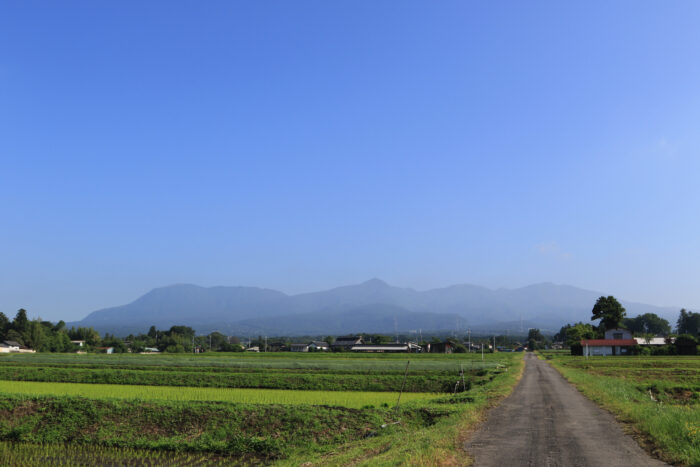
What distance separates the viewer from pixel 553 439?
14.5m

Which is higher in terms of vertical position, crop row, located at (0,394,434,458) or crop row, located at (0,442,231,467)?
crop row, located at (0,394,434,458)

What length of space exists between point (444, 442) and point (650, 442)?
19.2 ft

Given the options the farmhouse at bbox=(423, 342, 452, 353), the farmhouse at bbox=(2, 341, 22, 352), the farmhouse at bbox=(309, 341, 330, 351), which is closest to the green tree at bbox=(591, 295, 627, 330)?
the farmhouse at bbox=(423, 342, 452, 353)

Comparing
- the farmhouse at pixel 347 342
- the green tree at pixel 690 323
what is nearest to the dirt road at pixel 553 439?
the farmhouse at pixel 347 342

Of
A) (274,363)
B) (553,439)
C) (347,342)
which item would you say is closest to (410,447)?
(553,439)

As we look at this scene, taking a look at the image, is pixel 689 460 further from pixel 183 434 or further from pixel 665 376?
pixel 665 376

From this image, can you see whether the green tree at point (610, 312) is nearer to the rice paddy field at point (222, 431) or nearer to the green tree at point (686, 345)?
the green tree at point (686, 345)

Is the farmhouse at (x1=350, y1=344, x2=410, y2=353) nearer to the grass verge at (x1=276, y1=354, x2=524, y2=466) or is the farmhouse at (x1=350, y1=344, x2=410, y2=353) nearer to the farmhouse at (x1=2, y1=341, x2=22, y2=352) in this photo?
the farmhouse at (x1=2, y1=341, x2=22, y2=352)

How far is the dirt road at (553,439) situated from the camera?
1212 cm

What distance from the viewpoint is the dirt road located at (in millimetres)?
12125

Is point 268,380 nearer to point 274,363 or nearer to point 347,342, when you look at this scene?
point 274,363

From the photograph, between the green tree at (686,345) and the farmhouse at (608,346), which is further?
the farmhouse at (608,346)

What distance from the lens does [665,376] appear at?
44125 millimetres

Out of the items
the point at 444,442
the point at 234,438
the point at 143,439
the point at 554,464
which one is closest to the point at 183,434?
the point at 143,439
